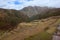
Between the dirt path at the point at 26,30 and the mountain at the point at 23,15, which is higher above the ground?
the mountain at the point at 23,15

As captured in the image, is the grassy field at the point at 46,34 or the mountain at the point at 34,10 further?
the mountain at the point at 34,10

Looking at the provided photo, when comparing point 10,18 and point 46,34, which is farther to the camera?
point 10,18

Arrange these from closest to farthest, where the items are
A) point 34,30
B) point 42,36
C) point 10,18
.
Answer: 1. point 42,36
2. point 34,30
3. point 10,18

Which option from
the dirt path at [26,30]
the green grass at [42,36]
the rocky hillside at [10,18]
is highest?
the rocky hillside at [10,18]

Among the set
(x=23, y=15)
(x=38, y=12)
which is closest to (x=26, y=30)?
(x=23, y=15)

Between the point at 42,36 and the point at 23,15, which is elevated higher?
the point at 23,15

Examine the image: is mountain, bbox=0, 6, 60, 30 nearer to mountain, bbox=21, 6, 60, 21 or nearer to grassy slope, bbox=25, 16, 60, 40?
mountain, bbox=21, 6, 60, 21

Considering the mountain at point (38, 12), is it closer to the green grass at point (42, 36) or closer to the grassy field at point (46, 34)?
the grassy field at point (46, 34)

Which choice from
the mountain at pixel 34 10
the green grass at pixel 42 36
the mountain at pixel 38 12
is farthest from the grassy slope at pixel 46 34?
the mountain at pixel 34 10

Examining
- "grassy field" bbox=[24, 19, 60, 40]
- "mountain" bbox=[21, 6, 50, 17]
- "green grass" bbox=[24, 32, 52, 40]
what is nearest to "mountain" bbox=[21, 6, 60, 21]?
"mountain" bbox=[21, 6, 50, 17]

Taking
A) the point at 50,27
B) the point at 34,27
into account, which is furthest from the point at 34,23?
the point at 50,27

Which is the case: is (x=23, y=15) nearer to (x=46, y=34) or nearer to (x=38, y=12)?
(x=38, y=12)

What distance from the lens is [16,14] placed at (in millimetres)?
3068

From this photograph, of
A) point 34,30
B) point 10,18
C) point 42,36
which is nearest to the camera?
point 42,36
